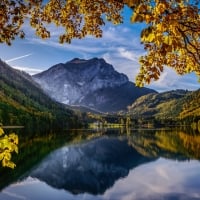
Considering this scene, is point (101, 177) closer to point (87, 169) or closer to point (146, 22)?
point (87, 169)

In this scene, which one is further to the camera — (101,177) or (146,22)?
(101,177)

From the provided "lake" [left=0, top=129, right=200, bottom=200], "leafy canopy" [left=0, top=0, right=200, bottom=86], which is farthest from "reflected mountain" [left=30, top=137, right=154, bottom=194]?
"leafy canopy" [left=0, top=0, right=200, bottom=86]

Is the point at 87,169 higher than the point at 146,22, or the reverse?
the point at 146,22

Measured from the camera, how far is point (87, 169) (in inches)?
3164

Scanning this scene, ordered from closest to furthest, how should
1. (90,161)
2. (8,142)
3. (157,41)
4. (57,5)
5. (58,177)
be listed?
(157,41)
(8,142)
(57,5)
(58,177)
(90,161)

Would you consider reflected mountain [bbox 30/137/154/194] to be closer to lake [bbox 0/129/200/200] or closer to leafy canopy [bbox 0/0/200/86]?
lake [bbox 0/129/200/200]

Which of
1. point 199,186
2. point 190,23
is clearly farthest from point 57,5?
point 199,186

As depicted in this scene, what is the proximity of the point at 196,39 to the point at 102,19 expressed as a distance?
5.05m

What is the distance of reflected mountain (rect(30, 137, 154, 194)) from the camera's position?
6022 cm

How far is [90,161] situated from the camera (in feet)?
315

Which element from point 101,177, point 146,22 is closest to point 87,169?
point 101,177

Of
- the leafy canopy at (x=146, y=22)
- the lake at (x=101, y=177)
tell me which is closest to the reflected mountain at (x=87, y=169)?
the lake at (x=101, y=177)

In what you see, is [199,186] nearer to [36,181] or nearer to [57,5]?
[36,181]

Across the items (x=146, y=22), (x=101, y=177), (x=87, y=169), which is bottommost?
(x=101, y=177)
